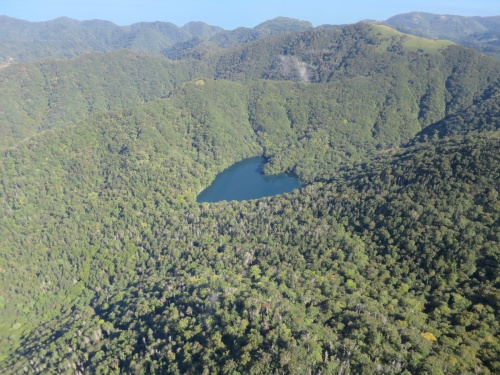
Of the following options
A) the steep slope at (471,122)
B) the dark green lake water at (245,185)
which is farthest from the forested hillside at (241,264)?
the dark green lake water at (245,185)

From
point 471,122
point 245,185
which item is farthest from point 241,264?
point 471,122

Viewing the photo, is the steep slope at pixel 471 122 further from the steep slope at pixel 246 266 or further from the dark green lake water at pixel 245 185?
the dark green lake water at pixel 245 185

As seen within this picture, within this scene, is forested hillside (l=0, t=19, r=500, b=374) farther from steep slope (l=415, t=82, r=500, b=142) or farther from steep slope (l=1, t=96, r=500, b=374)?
steep slope (l=415, t=82, r=500, b=142)

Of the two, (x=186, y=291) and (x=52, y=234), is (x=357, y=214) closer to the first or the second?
(x=186, y=291)

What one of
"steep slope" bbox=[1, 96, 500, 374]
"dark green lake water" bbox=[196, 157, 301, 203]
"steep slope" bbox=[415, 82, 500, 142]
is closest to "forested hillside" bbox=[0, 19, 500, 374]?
"steep slope" bbox=[1, 96, 500, 374]

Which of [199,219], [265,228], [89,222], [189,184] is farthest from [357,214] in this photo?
[89,222]

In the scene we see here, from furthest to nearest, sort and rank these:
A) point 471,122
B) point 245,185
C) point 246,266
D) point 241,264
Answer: point 245,185 → point 471,122 → point 241,264 → point 246,266

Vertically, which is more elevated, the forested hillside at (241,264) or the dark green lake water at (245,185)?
the forested hillside at (241,264)

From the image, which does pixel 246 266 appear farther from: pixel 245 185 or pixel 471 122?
pixel 471 122
